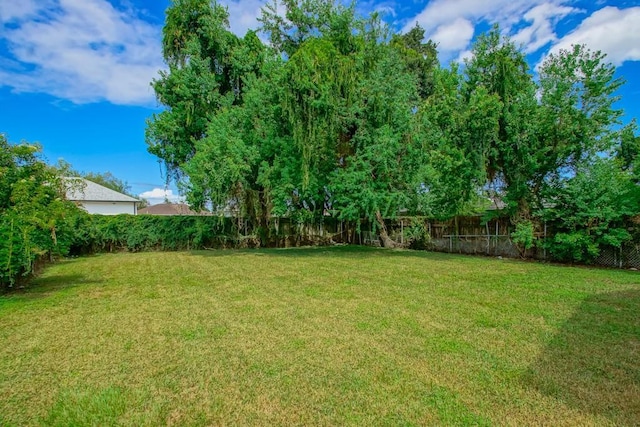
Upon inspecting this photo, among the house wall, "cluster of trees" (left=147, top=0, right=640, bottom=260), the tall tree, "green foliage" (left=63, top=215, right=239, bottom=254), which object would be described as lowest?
"green foliage" (left=63, top=215, right=239, bottom=254)

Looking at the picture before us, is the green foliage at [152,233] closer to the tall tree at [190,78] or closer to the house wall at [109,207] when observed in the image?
the tall tree at [190,78]

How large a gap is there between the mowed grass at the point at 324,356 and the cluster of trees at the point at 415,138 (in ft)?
15.7

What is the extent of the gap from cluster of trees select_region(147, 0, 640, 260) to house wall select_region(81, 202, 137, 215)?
12.9 meters

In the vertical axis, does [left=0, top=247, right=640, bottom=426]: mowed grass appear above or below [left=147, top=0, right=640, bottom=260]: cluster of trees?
below

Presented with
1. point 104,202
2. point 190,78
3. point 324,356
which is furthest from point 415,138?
point 104,202

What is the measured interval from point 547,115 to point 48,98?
2168 cm

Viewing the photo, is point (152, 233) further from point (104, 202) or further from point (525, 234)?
point (525, 234)

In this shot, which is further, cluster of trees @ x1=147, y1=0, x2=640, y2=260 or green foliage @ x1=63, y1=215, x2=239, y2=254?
green foliage @ x1=63, y1=215, x2=239, y2=254

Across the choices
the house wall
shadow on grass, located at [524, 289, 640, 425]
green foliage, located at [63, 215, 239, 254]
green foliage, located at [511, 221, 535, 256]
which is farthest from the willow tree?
the house wall

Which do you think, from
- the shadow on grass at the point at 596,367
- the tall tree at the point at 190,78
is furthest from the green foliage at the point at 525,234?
the tall tree at the point at 190,78

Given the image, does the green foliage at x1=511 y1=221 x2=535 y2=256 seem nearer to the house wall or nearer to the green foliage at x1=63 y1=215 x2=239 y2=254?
the green foliage at x1=63 y1=215 x2=239 y2=254

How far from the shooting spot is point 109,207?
2431 cm

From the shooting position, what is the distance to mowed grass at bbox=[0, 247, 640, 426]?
244 centimetres

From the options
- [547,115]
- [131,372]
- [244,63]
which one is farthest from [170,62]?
[131,372]
